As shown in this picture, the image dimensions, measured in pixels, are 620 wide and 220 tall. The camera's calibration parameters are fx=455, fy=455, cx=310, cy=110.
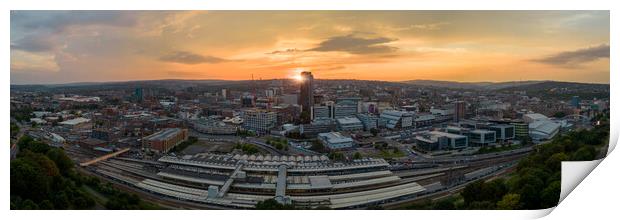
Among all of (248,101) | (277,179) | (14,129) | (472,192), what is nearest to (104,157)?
(14,129)

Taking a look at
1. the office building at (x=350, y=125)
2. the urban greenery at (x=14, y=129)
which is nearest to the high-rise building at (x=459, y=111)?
the office building at (x=350, y=125)

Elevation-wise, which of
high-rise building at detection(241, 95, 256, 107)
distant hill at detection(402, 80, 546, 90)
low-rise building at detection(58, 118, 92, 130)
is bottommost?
low-rise building at detection(58, 118, 92, 130)

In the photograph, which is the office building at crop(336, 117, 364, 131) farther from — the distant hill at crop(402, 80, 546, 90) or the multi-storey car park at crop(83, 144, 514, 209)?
the distant hill at crop(402, 80, 546, 90)

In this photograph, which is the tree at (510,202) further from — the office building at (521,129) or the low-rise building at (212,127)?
the low-rise building at (212,127)

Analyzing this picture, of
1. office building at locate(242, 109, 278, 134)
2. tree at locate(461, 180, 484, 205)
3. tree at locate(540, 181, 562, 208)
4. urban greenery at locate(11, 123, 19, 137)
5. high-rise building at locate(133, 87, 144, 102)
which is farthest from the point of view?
office building at locate(242, 109, 278, 134)

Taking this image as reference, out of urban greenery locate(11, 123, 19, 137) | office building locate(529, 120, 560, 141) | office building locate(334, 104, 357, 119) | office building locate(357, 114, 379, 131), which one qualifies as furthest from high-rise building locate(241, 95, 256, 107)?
office building locate(529, 120, 560, 141)

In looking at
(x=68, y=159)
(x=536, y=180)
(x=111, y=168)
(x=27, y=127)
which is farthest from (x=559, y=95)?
(x=27, y=127)
